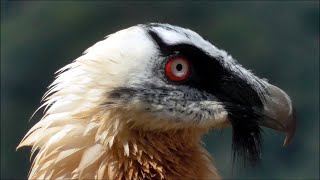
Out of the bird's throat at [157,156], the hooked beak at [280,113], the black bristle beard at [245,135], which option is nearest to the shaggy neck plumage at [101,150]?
the bird's throat at [157,156]

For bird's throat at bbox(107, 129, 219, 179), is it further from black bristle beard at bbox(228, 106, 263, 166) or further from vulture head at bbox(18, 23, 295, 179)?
black bristle beard at bbox(228, 106, 263, 166)

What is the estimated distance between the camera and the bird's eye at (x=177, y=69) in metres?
2.99

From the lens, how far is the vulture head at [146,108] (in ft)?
9.49

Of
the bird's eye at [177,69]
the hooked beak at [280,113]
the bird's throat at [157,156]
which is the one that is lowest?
the bird's throat at [157,156]

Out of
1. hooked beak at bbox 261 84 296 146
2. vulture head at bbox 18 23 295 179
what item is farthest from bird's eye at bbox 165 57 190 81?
hooked beak at bbox 261 84 296 146

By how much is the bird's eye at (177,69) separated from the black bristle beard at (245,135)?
0.25 m

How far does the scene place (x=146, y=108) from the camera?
9.62 feet

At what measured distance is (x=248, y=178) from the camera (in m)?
6.26

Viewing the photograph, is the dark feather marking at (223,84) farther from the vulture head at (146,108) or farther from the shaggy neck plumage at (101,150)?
the shaggy neck plumage at (101,150)

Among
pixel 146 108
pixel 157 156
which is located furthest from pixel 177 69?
pixel 157 156

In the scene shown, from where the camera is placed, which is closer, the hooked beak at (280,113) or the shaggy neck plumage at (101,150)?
the shaggy neck plumage at (101,150)

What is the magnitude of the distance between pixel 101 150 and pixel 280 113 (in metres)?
0.81

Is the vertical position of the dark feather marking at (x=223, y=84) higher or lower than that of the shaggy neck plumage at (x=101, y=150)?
higher

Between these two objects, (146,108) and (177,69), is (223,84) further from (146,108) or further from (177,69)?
(146,108)
